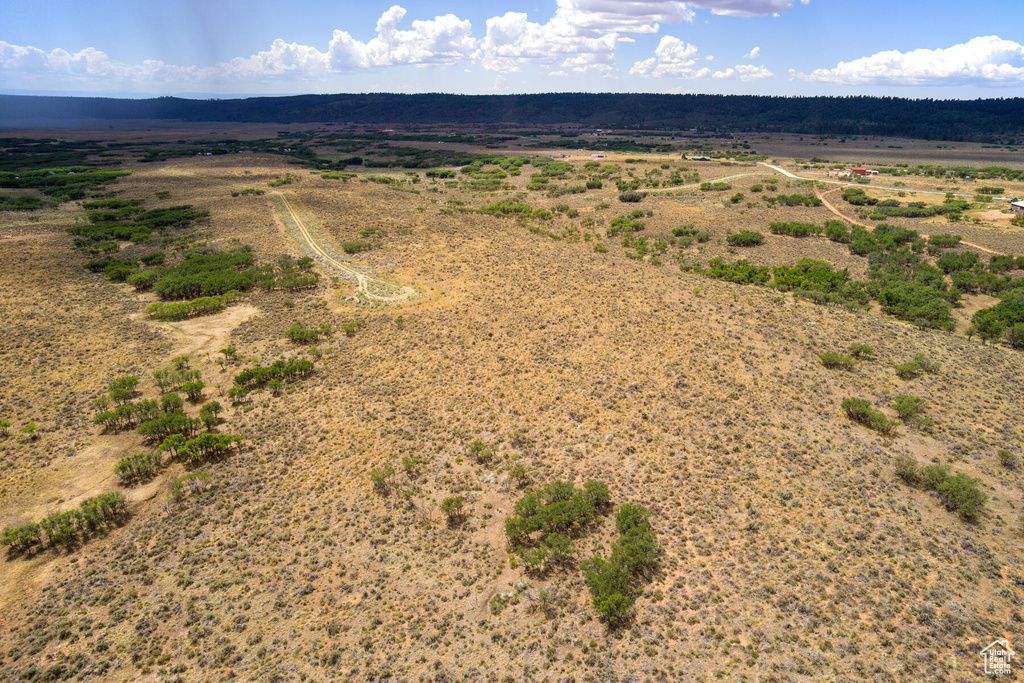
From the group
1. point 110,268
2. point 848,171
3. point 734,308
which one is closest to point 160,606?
point 734,308

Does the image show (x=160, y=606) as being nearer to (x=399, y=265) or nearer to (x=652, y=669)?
(x=652, y=669)

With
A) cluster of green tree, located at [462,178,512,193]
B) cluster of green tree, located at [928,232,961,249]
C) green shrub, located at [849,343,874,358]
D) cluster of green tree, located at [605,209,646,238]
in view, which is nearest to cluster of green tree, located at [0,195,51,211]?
cluster of green tree, located at [462,178,512,193]

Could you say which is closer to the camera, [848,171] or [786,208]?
[786,208]

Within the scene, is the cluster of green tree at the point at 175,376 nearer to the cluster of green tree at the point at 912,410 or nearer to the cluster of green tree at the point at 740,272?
the cluster of green tree at the point at 912,410

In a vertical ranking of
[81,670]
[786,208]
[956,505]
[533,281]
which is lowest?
[81,670]

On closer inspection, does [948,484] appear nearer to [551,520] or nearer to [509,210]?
[551,520]

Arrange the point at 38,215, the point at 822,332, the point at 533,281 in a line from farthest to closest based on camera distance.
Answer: the point at 38,215
the point at 533,281
the point at 822,332

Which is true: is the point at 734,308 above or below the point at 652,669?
above
